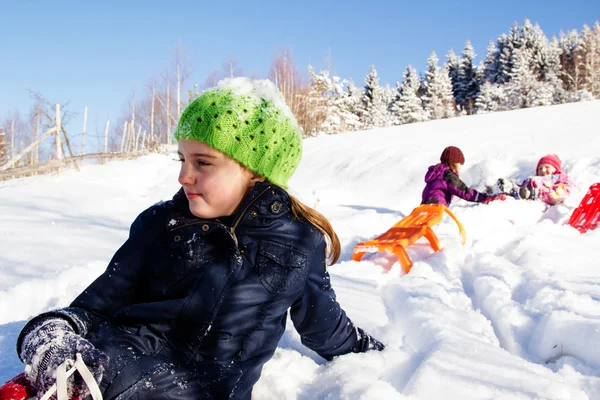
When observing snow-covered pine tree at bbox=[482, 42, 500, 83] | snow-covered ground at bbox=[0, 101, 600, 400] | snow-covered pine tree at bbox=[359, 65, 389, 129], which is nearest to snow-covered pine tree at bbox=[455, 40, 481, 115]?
snow-covered pine tree at bbox=[482, 42, 500, 83]

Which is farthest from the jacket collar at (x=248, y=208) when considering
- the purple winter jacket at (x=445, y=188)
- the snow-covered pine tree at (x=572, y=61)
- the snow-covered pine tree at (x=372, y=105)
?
the snow-covered pine tree at (x=572, y=61)

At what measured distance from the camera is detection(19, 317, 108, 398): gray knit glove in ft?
3.79

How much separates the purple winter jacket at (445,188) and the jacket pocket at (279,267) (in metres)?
3.97

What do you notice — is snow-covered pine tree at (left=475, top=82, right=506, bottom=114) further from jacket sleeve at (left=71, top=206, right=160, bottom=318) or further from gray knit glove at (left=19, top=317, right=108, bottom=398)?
gray knit glove at (left=19, top=317, right=108, bottom=398)

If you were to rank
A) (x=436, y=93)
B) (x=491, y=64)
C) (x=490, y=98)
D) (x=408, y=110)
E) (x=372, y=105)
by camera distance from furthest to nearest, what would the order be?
(x=491, y=64)
(x=436, y=93)
(x=490, y=98)
(x=372, y=105)
(x=408, y=110)

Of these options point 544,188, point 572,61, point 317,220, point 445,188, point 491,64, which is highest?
point 572,61

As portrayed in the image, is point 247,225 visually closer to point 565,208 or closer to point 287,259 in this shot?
point 287,259

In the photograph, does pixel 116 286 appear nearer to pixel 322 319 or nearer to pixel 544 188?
pixel 322 319

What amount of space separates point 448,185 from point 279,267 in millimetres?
4287

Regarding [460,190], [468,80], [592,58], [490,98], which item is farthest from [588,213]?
[468,80]

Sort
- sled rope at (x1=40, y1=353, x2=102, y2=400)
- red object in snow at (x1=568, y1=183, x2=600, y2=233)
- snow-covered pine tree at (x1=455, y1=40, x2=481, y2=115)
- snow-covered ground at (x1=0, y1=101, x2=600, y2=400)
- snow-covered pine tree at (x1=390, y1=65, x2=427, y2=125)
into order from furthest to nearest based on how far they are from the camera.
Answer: snow-covered pine tree at (x1=455, y1=40, x2=481, y2=115), snow-covered pine tree at (x1=390, y1=65, x2=427, y2=125), red object in snow at (x1=568, y1=183, x2=600, y2=233), snow-covered ground at (x1=0, y1=101, x2=600, y2=400), sled rope at (x1=40, y1=353, x2=102, y2=400)

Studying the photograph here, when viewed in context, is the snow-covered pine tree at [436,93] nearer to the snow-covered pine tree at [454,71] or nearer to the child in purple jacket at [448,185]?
the snow-covered pine tree at [454,71]

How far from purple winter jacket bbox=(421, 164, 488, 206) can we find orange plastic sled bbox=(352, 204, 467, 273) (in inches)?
41.1

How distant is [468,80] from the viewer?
46.7m
